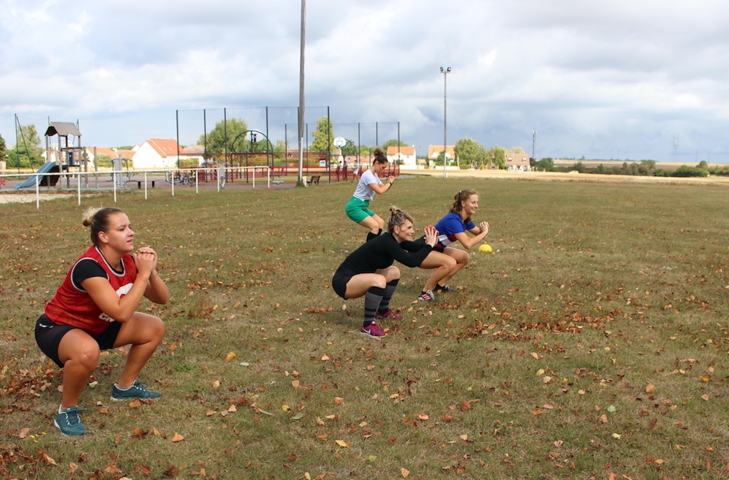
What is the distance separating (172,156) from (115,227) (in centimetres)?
13209

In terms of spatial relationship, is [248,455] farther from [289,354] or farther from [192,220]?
[192,220]


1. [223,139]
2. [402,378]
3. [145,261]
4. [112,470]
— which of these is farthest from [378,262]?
[223,139]

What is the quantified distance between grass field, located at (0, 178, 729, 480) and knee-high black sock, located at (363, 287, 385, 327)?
0.75 ft

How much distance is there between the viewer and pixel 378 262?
7.39 m

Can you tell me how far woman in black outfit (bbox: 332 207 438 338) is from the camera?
715 cm

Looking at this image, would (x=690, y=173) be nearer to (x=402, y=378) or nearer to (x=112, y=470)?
(x=402, y=378)

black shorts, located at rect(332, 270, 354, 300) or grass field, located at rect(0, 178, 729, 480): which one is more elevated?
black shorts, located at rect(332, 270, 354, 300)

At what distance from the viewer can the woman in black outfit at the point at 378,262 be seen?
7152 millimetres

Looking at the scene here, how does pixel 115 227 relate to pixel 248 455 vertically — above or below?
above

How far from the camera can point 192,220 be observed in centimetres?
1792

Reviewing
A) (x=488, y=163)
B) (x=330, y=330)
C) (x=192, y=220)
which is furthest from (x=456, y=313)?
(x=488, y=163)

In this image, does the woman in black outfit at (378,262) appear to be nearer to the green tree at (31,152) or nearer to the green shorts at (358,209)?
the green shorts at (358,209)

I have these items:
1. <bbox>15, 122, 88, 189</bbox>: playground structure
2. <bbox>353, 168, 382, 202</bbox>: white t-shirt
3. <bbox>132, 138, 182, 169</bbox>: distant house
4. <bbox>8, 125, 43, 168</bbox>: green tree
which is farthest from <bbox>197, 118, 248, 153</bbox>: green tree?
<bbox>353, 168, 382, 202</bbox>: white t-shirt

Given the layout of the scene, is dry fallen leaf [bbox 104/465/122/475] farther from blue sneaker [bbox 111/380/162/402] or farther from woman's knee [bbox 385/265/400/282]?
woman's knee [bbox 385/265/400/282]
